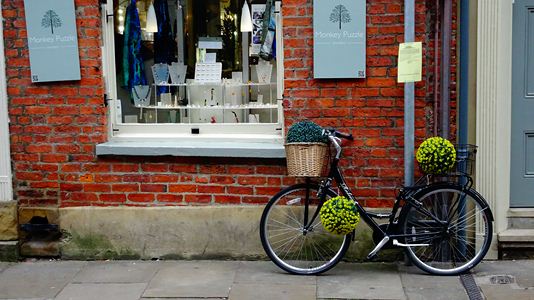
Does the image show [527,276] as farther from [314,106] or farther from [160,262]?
[160,262]

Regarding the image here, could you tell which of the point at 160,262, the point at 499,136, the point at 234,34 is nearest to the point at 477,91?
the point at 499,136

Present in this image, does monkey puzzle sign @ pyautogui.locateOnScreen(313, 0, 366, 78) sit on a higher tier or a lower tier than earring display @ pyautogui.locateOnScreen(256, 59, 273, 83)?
higher

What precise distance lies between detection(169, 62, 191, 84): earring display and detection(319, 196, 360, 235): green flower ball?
205 cm

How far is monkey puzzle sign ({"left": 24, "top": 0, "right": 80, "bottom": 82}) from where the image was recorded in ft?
19.7

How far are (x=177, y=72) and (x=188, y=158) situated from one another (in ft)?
3.07

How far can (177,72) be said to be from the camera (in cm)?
650

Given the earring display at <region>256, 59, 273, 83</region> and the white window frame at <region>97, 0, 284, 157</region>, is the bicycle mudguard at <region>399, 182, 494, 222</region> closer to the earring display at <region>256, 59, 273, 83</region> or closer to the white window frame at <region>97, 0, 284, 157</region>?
the white window frame at <region>97, 0, 284, 157</region>

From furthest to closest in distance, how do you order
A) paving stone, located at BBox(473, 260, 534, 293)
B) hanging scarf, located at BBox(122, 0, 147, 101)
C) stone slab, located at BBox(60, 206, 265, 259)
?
hanging scarf, located at BBox(122, 0, 147, 101), stone slab, located at BBox(60, 206, 265, 259), paving stone, located at BBox(473, 260, 534, 293)

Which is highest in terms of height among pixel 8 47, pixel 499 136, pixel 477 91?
pixel 8 47

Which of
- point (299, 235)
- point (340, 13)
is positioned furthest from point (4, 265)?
point (340, 13)

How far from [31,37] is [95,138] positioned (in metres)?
1.06

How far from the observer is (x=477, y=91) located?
573 centimetres

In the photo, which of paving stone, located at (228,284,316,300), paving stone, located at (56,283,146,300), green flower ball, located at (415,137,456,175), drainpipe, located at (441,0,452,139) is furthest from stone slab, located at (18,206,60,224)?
drainpipe, located at (441,0,452,139)

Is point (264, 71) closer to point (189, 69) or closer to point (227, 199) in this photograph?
point (189, 69)
